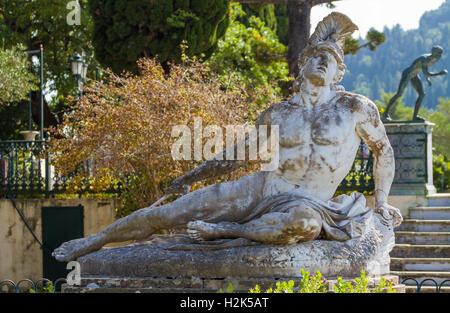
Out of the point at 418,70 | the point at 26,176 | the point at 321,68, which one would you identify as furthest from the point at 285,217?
the point at 26,176

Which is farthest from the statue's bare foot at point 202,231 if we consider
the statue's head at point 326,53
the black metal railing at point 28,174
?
the black metal railing at point 28,174

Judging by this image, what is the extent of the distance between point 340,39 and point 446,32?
133 meters

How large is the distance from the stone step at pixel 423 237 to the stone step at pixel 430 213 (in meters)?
0.96

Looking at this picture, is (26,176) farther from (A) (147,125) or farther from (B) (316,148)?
(B) (316,148)

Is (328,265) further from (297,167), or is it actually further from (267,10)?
(267,10)

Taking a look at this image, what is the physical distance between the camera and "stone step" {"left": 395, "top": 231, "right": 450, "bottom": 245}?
10711 mm

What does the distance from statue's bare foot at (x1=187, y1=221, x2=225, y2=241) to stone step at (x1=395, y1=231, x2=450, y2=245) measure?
5.96 metres

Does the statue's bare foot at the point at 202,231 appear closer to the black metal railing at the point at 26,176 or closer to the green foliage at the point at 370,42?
the black metal railing at the point at 26,176

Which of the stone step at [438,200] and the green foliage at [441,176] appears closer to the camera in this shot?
the stone step at [438,200]

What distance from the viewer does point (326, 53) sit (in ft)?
19.3

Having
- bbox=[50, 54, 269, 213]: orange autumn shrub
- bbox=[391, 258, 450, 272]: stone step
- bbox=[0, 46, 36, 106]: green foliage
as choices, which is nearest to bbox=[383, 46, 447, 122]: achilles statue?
bbox=[50, 54, 269, 213]: orange autumn shrub

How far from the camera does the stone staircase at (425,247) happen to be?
9422 mm

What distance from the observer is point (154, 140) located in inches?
413

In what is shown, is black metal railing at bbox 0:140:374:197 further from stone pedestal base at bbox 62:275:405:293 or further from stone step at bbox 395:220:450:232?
stone pedestal base at bbox 62:275:405:293
